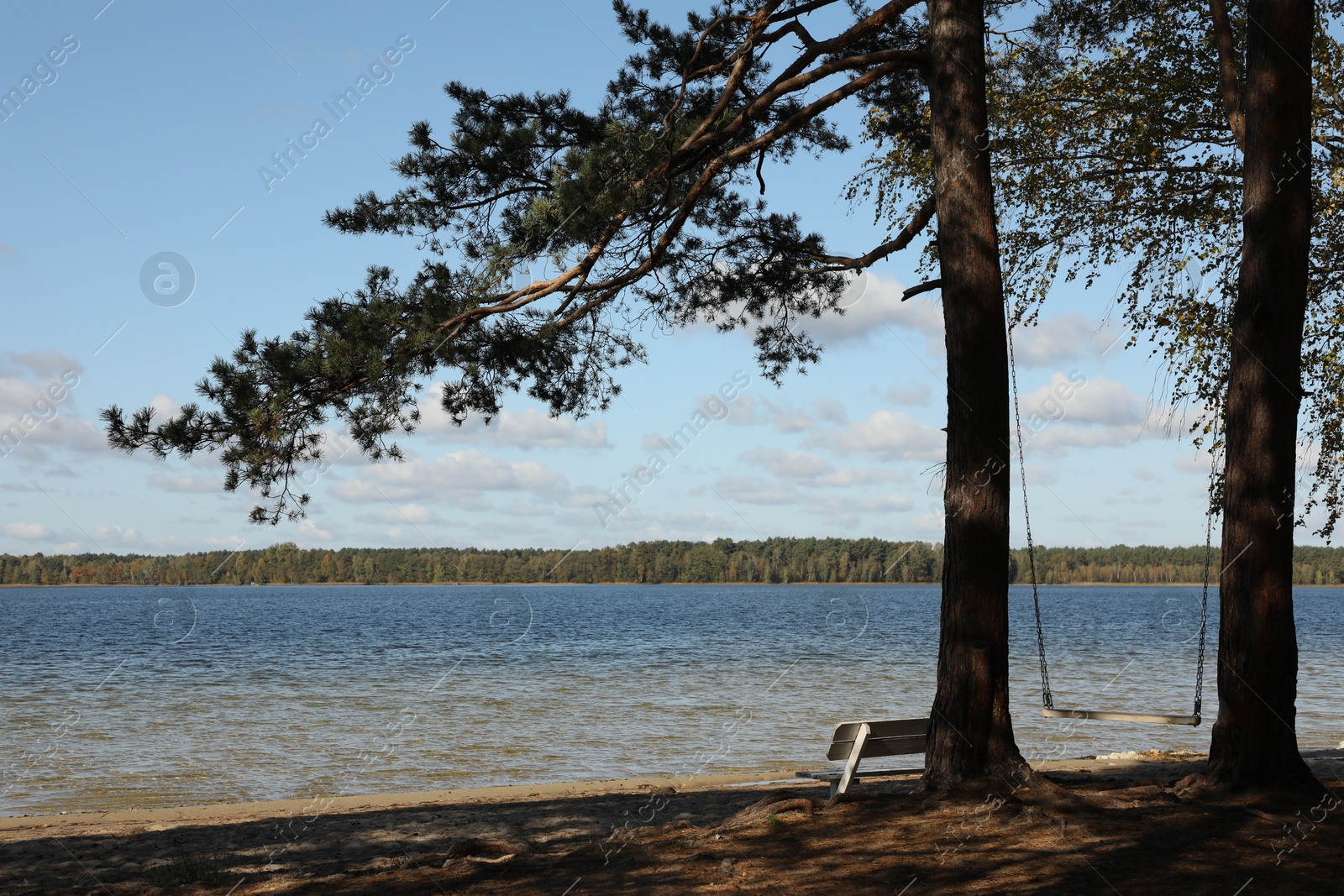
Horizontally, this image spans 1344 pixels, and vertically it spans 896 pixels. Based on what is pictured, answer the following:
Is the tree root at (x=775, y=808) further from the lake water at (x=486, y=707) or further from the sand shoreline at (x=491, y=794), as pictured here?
the lake water at (x=486, y=707)

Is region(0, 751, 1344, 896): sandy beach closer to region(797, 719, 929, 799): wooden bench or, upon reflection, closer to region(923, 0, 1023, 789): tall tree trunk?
region(797, 719, 929, 799): wooden bench

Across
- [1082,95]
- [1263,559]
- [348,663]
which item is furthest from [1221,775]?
[348,663]

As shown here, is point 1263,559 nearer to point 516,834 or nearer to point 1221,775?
point 1221,775

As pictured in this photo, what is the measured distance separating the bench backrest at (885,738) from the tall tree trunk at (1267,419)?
5.71 feet

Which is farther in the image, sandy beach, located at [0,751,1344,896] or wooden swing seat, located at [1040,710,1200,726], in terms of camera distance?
wooden swing seat, located at [1040,710,1200,726]

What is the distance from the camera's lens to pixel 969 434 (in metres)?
6.50

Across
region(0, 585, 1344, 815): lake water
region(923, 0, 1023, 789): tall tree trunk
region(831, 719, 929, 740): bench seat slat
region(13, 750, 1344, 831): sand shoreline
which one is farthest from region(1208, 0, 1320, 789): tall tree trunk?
region(0, 585, 1344, 815): lake water

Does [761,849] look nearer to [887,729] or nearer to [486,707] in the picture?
[887,729]

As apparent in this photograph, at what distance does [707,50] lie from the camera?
8281mm

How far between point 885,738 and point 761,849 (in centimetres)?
145

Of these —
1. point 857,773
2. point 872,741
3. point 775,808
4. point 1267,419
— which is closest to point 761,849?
point 775,808

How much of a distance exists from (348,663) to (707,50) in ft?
86.9

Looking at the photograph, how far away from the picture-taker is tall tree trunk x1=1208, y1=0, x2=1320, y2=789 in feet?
20.1

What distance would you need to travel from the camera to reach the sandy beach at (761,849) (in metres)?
4.89
